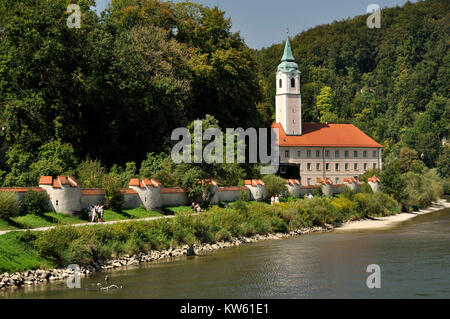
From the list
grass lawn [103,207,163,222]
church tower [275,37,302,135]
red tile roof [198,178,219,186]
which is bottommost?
grass lawn [103,207,163,222]

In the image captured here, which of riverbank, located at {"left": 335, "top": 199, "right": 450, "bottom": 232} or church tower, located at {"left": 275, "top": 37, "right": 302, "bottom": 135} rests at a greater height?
church tower, located at {"left": 275, "top": 37, "right": 302, "bottom": 135}

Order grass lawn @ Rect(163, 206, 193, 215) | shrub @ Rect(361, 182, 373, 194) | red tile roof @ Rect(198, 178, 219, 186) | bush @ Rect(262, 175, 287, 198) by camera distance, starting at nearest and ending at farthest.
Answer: grass lawn @ Rect(163, 206, 193, 215) < red tile roof @ Rect(198, 178, 219, 186) < bush @ Rect(262, 175, 287, 198) < shrub @ Rect(361, 182, 373, 194)

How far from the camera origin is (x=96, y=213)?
33.5 m

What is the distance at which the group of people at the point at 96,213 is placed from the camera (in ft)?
108

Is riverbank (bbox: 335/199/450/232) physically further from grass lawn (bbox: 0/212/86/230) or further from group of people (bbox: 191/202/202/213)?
grass lawn (bbox: 0/212/86/230)

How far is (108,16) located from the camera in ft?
169

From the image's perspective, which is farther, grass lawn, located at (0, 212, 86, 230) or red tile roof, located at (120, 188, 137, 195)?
red tile roof, located at (120, 188, 137, 195)

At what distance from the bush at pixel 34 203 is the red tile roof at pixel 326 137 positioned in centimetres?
5468

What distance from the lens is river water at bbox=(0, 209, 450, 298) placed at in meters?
22.5

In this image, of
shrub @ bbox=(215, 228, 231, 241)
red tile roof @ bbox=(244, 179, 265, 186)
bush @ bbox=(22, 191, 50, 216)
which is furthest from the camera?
red tile roof @ bbox=(244, 179, 265, 186)

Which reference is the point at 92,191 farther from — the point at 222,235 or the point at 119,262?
the point at 222,235

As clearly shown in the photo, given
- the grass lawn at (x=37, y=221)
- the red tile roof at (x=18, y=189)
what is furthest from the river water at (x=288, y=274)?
the red tile roof at (x=18, y=189)

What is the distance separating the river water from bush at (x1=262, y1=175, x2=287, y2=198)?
12.8 meters

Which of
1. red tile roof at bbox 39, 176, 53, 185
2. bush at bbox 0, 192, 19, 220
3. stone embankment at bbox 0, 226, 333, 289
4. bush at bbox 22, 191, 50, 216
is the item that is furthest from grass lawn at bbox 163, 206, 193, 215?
bush at bbox 0, 192, 19, 220
